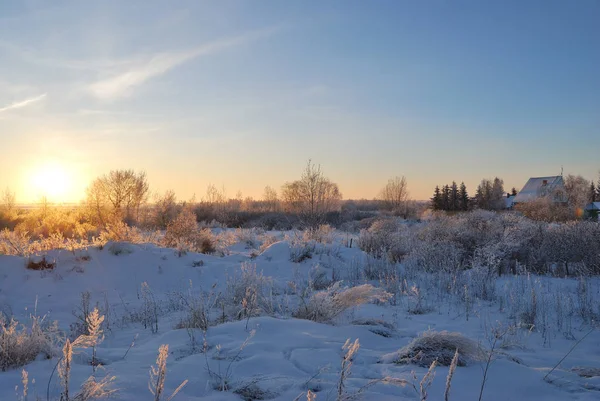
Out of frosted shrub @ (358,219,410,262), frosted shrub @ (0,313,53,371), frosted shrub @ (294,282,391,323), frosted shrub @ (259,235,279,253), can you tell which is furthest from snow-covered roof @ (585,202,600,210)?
frosted shrub @ (0,313,53,371)

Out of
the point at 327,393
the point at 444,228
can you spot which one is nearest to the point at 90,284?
the point at 327,393

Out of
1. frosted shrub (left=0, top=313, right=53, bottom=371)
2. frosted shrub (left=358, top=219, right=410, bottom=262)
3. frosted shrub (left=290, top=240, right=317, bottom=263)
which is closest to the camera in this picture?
frosted shrub (left=0, top=313, right=53, bottom=371)

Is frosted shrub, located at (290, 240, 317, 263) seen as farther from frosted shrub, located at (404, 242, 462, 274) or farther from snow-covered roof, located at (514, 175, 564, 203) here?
snow-covered roof, located at (514, 175, 564, 203)

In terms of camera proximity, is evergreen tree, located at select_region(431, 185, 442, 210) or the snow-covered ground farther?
evergreen tree, located at select_region(431, 185, 442, 210)

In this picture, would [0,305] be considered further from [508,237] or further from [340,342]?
[508,237]

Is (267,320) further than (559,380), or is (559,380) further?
(267,320)

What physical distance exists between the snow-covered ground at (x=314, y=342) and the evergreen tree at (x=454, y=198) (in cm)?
4773

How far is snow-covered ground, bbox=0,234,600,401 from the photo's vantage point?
9.68ft

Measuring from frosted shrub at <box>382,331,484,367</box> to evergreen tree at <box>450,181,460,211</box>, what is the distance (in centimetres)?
5403

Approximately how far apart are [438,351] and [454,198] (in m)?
54.8

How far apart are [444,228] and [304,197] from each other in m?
13.6

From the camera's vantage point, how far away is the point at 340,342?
4164mm

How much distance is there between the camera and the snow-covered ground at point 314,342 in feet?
→ 9.68

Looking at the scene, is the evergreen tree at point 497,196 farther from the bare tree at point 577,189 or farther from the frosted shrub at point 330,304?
the frosted shrub at point 330,304
